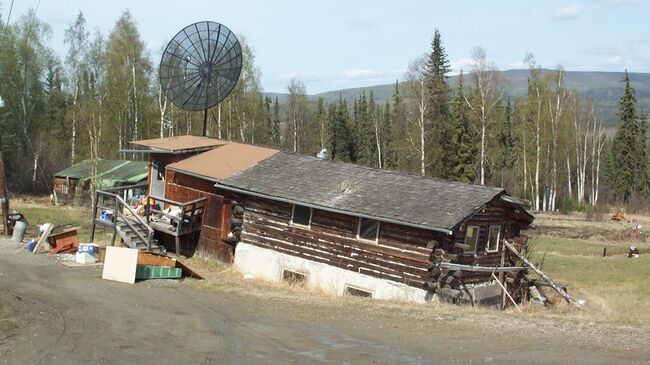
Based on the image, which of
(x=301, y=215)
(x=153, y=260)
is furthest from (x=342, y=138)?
(x=153, y=260)

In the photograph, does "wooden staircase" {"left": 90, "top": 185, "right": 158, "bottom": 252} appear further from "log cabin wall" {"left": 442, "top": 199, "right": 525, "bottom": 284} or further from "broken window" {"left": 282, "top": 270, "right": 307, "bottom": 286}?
"log cabin wall" {"left": 442, "top": 199, "right": 525, "bottom": 284}

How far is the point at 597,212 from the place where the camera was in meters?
63.5

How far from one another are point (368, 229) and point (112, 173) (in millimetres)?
33055

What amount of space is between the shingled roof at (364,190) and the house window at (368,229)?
66cm

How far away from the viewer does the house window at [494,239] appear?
81.0 feet

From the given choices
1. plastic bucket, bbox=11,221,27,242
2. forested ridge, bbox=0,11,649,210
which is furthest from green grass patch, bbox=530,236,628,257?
plastic bucket, bbox=11,221,27,242

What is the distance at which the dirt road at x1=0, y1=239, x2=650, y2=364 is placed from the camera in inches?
556

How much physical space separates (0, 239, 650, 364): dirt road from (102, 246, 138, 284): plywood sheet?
0.60 m

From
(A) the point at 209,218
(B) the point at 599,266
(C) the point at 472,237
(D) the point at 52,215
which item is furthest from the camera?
(D) the point at 52,215

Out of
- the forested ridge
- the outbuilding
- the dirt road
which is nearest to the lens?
the dirt road

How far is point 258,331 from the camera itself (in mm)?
16469

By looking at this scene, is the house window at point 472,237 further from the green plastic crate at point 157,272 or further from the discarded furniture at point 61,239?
the discarded furniture at point 61,239

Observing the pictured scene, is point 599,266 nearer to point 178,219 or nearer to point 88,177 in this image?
point 178,219

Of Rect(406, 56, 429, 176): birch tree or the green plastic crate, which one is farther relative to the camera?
Rect(406, 56, 429, 176): birch tree
